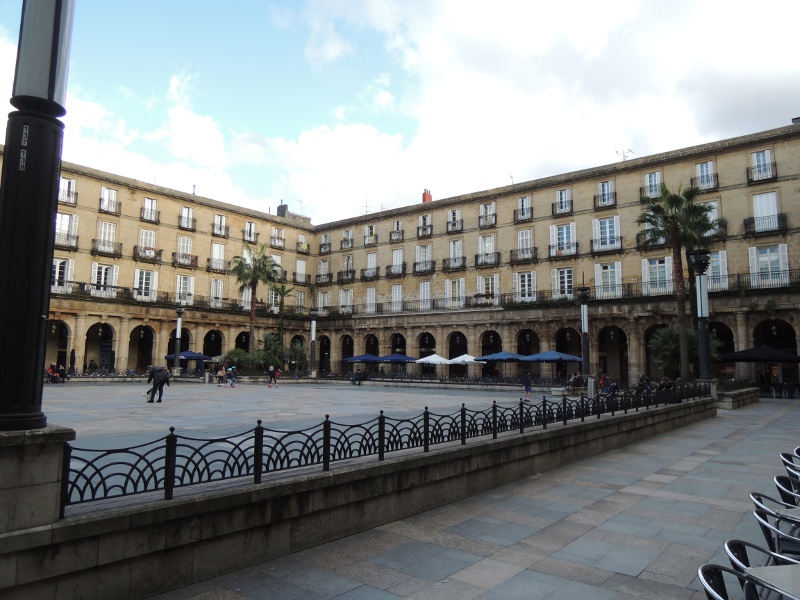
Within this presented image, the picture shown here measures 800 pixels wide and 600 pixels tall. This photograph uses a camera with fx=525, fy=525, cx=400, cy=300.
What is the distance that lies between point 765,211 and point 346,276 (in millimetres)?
34555

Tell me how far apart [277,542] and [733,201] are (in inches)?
1425

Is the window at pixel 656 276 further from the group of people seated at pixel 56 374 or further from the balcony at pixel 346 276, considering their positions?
the group of people seated at pixel 56 374

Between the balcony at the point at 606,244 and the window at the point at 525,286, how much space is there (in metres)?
4.86

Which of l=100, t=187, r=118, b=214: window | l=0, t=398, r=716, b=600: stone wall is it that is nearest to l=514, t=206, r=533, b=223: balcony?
l=100, t=187, r=118, b=214: window

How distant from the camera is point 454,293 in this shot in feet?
147

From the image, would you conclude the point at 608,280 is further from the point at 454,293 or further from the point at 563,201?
the point at 454,293

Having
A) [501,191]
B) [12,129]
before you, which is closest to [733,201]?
[501,191]

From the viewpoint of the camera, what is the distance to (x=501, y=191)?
4291 cm

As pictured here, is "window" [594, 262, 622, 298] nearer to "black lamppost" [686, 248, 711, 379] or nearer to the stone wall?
"black lamppost" [686, 248, 711, 379]

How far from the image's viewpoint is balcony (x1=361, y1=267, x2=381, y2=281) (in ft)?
164

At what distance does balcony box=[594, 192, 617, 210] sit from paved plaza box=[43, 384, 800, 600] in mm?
28680

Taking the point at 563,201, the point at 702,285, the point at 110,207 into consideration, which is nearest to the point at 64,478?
the point at 702,285

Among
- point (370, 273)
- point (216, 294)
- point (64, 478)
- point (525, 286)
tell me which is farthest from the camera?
point (370, 273)

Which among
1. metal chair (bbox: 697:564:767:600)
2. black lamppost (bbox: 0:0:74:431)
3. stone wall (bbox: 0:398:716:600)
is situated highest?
black lamppost (bbox: 0:0:74:431)
